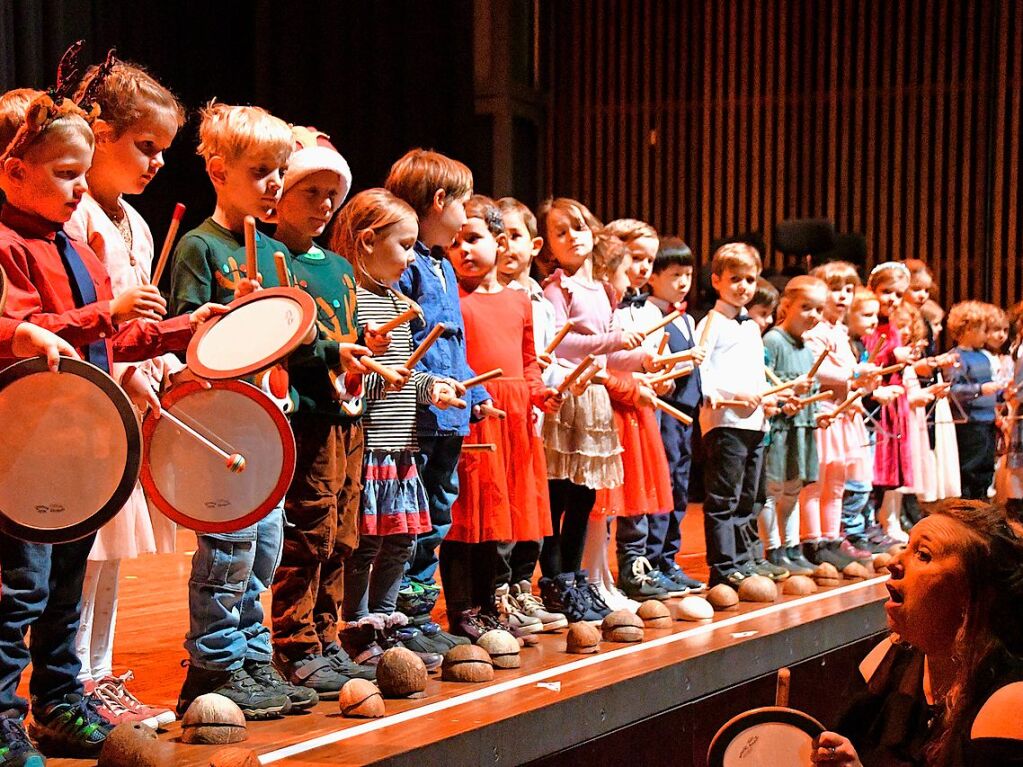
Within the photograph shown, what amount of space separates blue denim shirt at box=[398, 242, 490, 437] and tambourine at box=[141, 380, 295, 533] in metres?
0.69

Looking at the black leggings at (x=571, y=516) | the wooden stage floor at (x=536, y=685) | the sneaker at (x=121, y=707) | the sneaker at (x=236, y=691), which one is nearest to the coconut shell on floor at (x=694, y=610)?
the wooden stage floor at (x=536, y=685)

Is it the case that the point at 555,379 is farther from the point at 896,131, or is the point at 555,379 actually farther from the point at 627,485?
the point at 896,131

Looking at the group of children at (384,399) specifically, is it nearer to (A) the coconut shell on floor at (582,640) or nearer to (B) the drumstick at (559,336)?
(B) the drumstick at (559,336)

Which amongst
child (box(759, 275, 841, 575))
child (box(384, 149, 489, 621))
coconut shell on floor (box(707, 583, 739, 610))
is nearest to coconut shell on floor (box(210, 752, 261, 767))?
child (box(384, 149, 489, 621))

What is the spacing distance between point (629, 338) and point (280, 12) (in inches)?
115

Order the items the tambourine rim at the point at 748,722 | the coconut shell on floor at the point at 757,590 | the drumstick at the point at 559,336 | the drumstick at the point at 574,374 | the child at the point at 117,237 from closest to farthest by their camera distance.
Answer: the tambourine rim at the point at 748,722
the child at the point at 117,237
the drumstick at the point at 559,336
the drumstick at the point at 574,374
the coconut shell on floor at the point at 757,590

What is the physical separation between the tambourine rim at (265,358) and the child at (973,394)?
4.74m

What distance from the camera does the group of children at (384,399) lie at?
7.41 feet

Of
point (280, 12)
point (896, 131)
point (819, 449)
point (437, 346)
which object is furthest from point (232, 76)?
point (896, 131)

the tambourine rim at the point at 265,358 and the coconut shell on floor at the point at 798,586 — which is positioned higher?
the tambourine rim at the point at 265,358

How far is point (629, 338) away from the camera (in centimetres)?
370

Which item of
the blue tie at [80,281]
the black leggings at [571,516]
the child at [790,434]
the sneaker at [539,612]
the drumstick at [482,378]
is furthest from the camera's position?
the child at [790,434]

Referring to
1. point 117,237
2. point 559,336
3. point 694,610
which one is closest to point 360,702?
point 117,237

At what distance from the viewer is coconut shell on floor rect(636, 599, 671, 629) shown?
3690 millimetres
